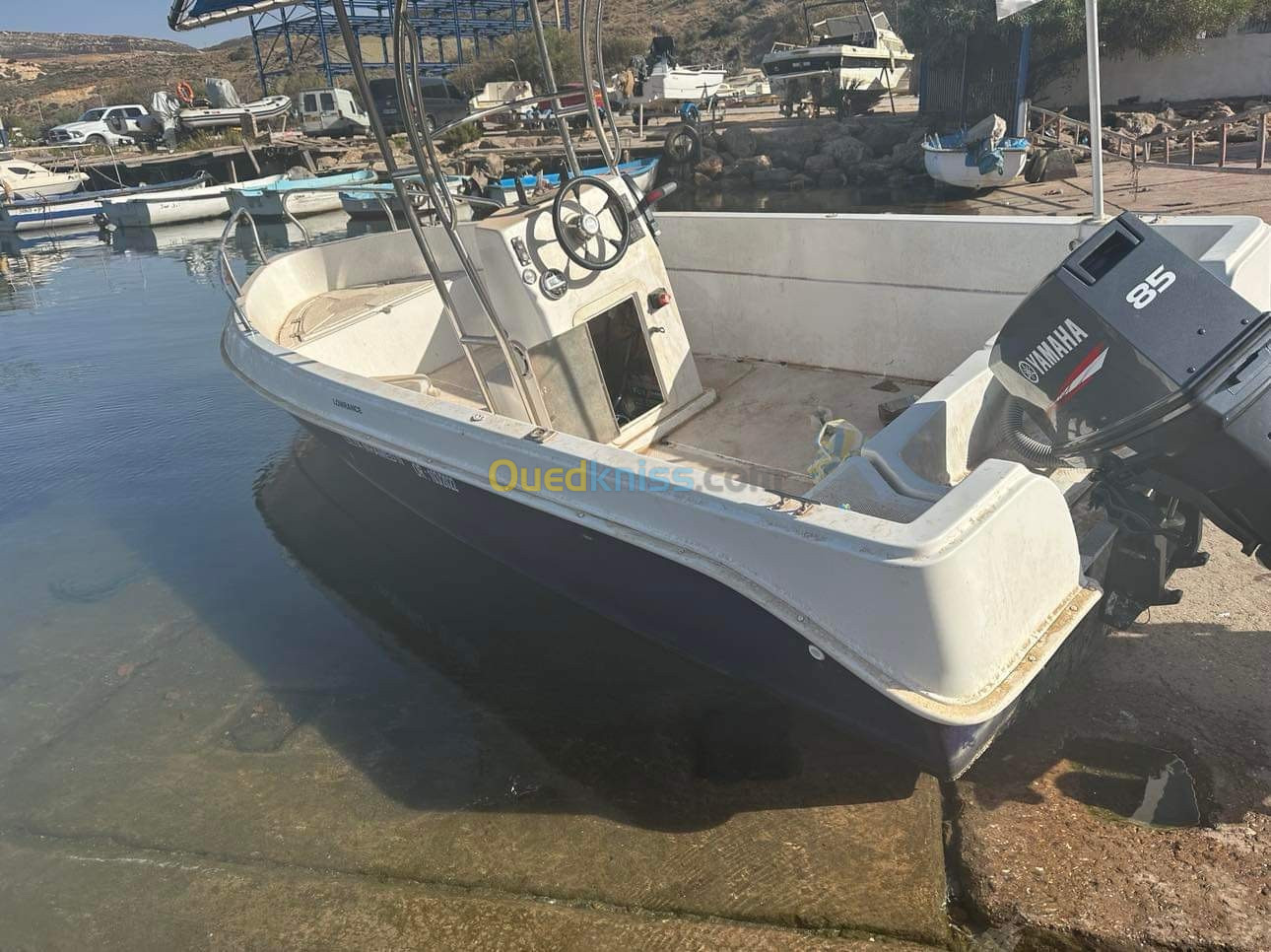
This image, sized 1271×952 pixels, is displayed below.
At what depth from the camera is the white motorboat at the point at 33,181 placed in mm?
24422

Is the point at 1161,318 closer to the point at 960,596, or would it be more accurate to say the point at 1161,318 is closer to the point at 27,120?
the point at 960,596

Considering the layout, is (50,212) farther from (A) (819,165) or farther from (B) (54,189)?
(A) (819,165)

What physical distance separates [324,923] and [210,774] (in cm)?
112

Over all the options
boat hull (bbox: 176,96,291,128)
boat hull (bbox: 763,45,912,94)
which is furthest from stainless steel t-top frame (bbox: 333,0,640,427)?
boat hull (bbox: 176,96,291,128)

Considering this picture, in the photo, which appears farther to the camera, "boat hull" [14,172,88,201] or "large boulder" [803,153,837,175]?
"boat hull" [14,172,88,201]

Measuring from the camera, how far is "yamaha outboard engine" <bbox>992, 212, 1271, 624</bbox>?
2477 mm

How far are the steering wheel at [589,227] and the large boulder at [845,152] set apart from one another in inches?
699

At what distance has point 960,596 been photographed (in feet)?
7.47

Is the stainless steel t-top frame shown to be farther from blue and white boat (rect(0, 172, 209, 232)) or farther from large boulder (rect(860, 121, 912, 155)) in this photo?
blue and white boat (rect(0, 172, 209, 232))

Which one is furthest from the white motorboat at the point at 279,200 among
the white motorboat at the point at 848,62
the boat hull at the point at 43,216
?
the white motorboat at the point at 848,62

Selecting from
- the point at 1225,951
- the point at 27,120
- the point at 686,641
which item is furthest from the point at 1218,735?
the point at 27,120

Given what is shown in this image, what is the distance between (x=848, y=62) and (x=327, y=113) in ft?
54.9

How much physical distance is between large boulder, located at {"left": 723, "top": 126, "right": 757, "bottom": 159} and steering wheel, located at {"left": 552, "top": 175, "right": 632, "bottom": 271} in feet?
63.1

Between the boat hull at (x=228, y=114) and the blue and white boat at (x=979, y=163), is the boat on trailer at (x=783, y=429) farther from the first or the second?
the boat hull at (x=228, y=114)
